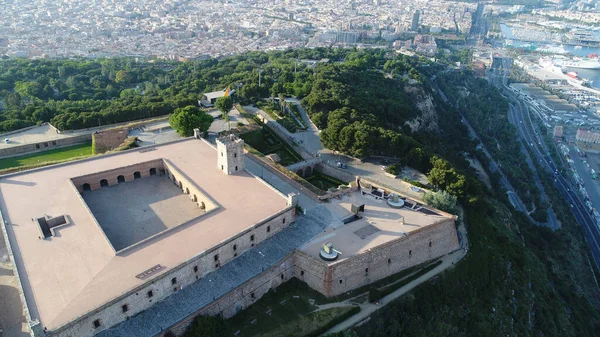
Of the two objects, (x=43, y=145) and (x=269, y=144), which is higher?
(x=269, y=144)

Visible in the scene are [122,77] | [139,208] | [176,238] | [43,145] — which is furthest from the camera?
[122,77]

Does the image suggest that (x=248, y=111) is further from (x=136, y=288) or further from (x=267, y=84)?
(x=136, y=288)

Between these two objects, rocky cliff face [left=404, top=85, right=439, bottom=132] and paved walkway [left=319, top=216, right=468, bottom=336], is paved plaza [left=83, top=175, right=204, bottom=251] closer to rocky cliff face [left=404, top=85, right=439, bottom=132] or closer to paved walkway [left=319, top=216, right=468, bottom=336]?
paved walkway [left=319, top=216, right=468, bottom=336]

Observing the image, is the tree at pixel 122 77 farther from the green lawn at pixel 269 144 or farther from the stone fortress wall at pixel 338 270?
the stone fortress wall at pixel 338 270

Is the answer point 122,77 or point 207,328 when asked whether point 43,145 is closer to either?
point 207,328

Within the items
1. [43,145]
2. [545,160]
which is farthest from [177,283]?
[545,160]

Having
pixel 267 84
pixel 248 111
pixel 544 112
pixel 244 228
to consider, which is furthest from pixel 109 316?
A: pixel 544 112

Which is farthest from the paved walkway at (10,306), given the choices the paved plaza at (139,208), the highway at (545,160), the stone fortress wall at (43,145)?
the highway at (545,160)
